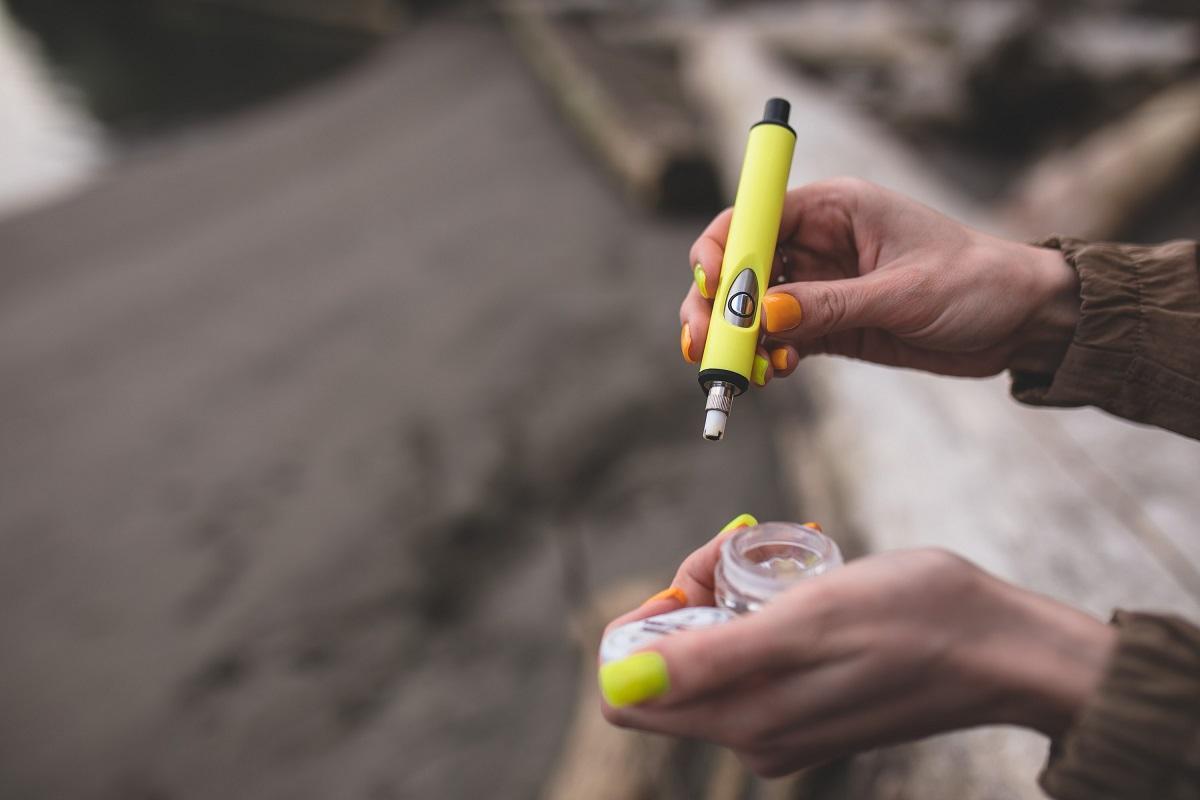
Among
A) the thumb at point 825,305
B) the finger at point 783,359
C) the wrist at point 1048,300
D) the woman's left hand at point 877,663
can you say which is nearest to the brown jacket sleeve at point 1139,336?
the wrist at point 1048,300

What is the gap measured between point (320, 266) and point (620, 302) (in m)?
2.44

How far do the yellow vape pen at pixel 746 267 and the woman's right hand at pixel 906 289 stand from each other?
41mm

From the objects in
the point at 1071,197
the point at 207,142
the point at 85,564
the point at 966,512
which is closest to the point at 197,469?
the point at 85,564

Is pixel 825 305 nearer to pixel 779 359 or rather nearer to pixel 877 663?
pixel 779 359

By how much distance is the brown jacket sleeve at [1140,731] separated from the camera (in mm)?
798

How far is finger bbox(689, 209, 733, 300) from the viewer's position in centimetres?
132

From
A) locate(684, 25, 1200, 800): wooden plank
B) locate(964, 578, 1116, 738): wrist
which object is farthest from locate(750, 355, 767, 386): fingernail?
locate(684, 25, 1200, 800): wooden plank

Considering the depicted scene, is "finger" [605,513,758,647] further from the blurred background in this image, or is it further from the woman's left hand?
the blurred background

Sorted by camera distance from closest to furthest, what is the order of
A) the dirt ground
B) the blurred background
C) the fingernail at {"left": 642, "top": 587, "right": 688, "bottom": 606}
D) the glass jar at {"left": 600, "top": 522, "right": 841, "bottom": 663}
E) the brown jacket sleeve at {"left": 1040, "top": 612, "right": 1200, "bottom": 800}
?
the brown jacket sleeve at {"left": 1040, "top": 612, "right": 1200, "bottom": 800} → the glass jar at {"left": 600, "top": 522, "right": 841, "bottom": 663} → the fingernail at {"left": 642, "top": 587, "right": 688, "bottom": 606} → the blurred background → the dirt ground

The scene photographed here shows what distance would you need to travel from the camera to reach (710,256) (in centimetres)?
133

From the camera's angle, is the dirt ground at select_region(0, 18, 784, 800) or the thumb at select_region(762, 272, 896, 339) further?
the dirt ground at select_region(0, 18, 784, 800)

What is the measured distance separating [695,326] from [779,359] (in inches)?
6.1

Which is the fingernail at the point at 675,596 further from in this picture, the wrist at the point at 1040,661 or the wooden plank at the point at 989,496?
the wooden plank at the point at 989,496

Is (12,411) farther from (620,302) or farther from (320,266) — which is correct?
(620,302)
